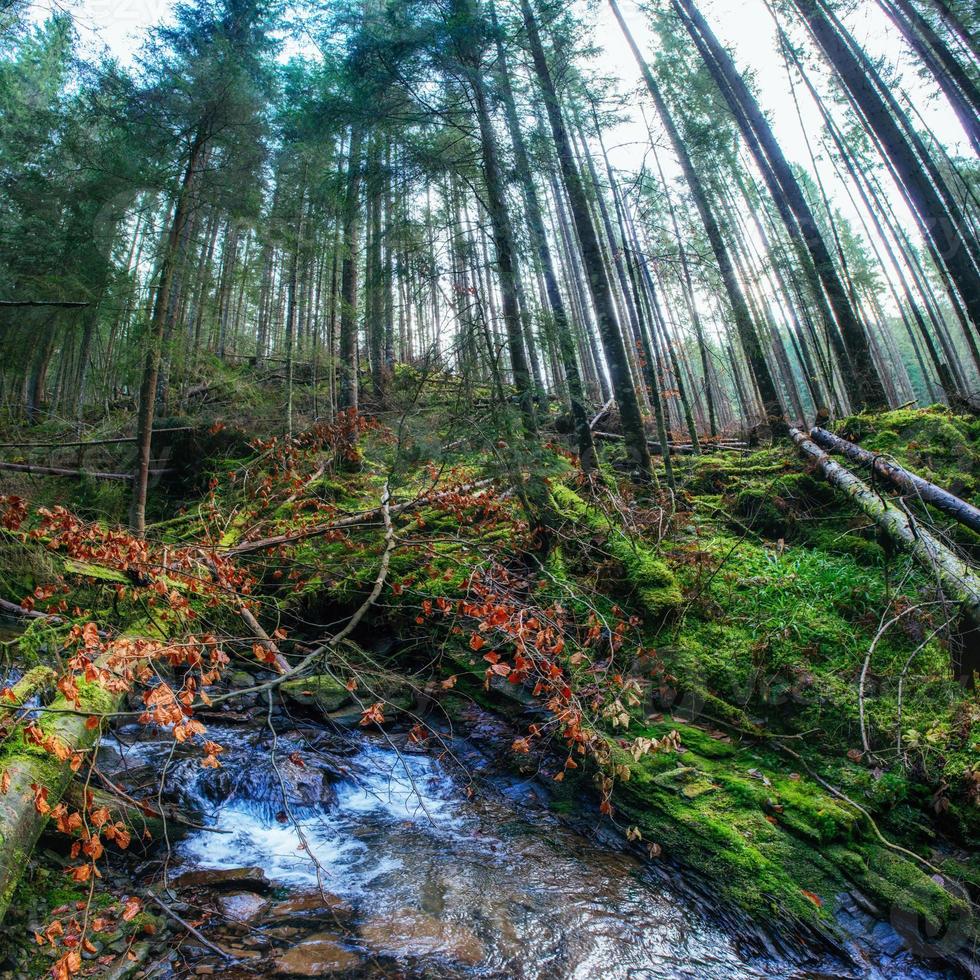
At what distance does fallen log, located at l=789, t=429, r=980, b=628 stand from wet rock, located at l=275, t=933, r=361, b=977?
16.1 ft

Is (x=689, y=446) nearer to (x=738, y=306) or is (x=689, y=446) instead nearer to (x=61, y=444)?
(x=738, y=306)

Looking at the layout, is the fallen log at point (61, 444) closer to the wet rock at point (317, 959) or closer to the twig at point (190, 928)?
the twig at point (190, 928)

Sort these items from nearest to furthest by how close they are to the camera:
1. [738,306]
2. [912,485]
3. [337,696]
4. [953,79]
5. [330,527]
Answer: [912,485] < [330,527] < [337,696] < [738,306] < [953,79]

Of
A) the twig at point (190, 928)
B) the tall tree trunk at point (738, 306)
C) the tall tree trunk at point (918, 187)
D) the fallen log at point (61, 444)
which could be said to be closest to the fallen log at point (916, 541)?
the tall tree trunk at point (918, 187)

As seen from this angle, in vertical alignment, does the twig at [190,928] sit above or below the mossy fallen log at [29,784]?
below

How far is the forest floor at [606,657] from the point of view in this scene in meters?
3.16

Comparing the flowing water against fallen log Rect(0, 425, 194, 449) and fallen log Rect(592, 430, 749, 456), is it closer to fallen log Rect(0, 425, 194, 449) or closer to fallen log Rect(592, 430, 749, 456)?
fallen log Rect(0, 425, 194, 449)

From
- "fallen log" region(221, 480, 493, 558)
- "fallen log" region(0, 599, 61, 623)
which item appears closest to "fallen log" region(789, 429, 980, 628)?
"fallen log" region(221, 480, 493, 558)

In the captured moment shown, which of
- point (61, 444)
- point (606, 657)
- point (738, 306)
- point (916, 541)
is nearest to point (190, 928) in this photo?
point (606, 657)

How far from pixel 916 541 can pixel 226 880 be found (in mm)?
6394

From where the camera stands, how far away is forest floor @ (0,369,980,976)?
3.16m

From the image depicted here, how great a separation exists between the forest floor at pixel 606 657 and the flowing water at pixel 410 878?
12.2 inches

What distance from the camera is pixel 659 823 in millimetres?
3867

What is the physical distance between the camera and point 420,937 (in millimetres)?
3133
